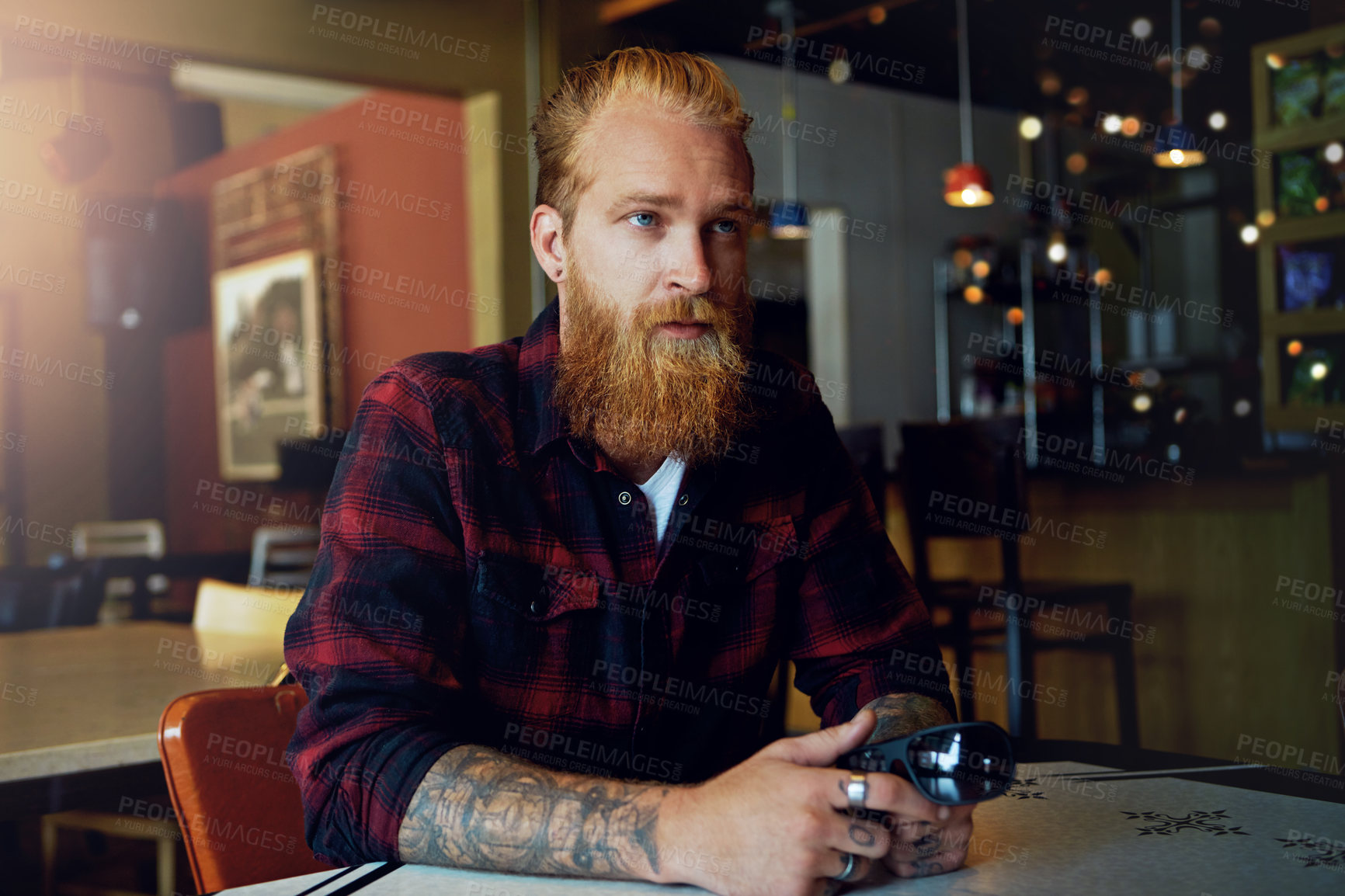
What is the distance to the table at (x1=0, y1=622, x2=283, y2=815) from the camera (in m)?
1.40

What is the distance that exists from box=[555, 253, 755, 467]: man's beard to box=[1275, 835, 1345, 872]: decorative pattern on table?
705mm

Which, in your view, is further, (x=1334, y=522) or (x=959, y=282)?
(x=959, y=282)

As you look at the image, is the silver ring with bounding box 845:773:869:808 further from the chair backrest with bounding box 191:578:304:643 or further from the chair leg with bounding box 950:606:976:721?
the chair leg with bounding box 950:606:976:721

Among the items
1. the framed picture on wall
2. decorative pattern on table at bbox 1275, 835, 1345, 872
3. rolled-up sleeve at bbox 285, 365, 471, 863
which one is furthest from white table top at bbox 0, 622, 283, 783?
the framed picture on wall

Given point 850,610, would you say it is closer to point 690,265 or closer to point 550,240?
point 690,265

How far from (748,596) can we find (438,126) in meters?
4.85

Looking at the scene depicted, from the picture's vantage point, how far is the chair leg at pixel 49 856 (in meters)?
2.49

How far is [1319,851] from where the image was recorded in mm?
934

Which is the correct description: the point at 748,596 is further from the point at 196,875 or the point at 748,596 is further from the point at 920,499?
the point at 920,499

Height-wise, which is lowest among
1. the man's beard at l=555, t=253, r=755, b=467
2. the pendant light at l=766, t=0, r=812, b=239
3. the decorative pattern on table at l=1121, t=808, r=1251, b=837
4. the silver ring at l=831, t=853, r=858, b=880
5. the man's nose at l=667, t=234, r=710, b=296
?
the decorative pattern on table at l=1121, t=808, r=1251, b=837

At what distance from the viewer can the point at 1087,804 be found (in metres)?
1.09

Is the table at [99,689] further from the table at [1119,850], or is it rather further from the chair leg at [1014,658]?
the chair leg at [1014,658]

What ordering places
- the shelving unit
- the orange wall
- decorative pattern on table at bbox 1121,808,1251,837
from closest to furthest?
decorative pattern on table at bbox 1121,808,1251,837 → the shelving unit → the orange wall

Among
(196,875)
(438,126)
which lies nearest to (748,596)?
(196,875)
